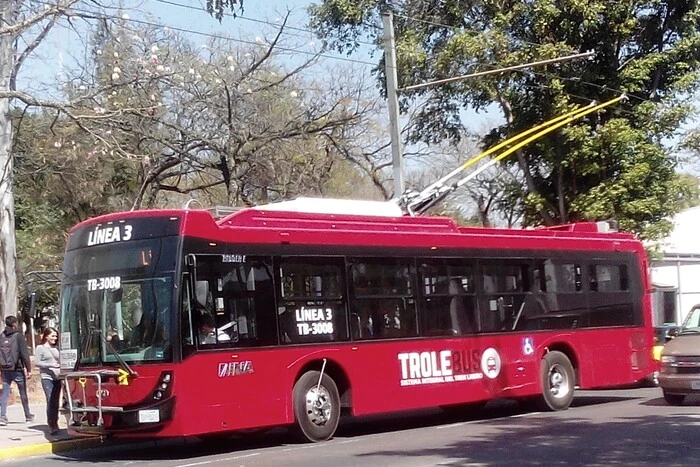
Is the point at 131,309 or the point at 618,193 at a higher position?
the point at 618,193

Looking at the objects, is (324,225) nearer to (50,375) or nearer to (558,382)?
(50,375)

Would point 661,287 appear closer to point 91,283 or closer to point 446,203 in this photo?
point 446,203

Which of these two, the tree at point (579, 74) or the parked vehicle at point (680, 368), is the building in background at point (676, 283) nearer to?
the tree at point (579, 74)

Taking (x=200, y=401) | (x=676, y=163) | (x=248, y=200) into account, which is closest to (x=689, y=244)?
(x=676, y=163)

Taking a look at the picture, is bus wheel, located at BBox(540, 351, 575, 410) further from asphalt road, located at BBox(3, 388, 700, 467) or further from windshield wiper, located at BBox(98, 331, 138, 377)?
windshield wiper, located at BBox(98, 331, 138, 377)

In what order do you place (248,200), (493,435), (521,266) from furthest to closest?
(248,200), (521,266), (493,435)

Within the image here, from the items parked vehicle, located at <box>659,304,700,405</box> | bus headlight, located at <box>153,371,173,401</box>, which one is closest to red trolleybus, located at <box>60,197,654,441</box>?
bus headlight, located at <box>153,371,173,401</box>

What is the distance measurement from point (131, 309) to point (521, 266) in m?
7.61

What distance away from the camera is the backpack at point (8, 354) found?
17.0 meters

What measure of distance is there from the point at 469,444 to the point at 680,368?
568cm

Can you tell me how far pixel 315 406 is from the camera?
15.2 meters

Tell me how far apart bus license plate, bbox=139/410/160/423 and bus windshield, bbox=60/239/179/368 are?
0.65 m

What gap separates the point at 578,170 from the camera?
92.0 feet

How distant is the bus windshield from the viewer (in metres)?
13.7
